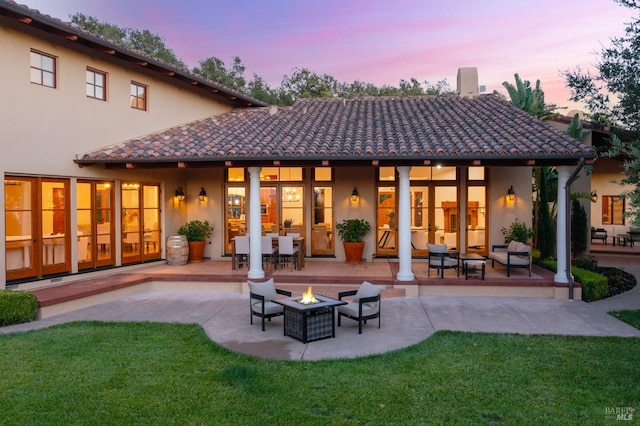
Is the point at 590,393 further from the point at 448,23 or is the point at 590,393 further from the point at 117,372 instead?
the point at 448,23

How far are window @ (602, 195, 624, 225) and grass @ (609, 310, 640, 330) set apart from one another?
14.6 meters

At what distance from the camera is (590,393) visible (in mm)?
4754

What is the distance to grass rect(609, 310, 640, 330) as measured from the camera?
25.6ft

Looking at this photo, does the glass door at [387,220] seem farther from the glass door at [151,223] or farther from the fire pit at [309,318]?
the fire pit at [309,318]

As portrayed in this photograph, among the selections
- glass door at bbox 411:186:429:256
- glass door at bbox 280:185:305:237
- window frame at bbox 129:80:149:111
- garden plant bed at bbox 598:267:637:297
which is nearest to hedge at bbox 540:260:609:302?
garden plant bed at bbox 598:267:637:297

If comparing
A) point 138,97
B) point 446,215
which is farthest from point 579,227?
point 138,97

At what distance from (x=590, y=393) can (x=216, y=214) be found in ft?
36.9

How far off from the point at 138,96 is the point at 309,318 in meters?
8.72

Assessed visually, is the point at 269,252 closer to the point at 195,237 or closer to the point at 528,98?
the point at 195,237

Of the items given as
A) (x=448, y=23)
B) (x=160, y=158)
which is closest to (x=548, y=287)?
(x=160, y=158)

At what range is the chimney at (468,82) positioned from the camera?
16250 millimetres

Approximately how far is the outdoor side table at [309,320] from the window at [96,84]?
7.48m

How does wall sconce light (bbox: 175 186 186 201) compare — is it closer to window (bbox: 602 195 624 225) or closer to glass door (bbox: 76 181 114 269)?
glass door (bbox: 76 181 114 269)

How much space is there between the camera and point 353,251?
1300 centimetres
